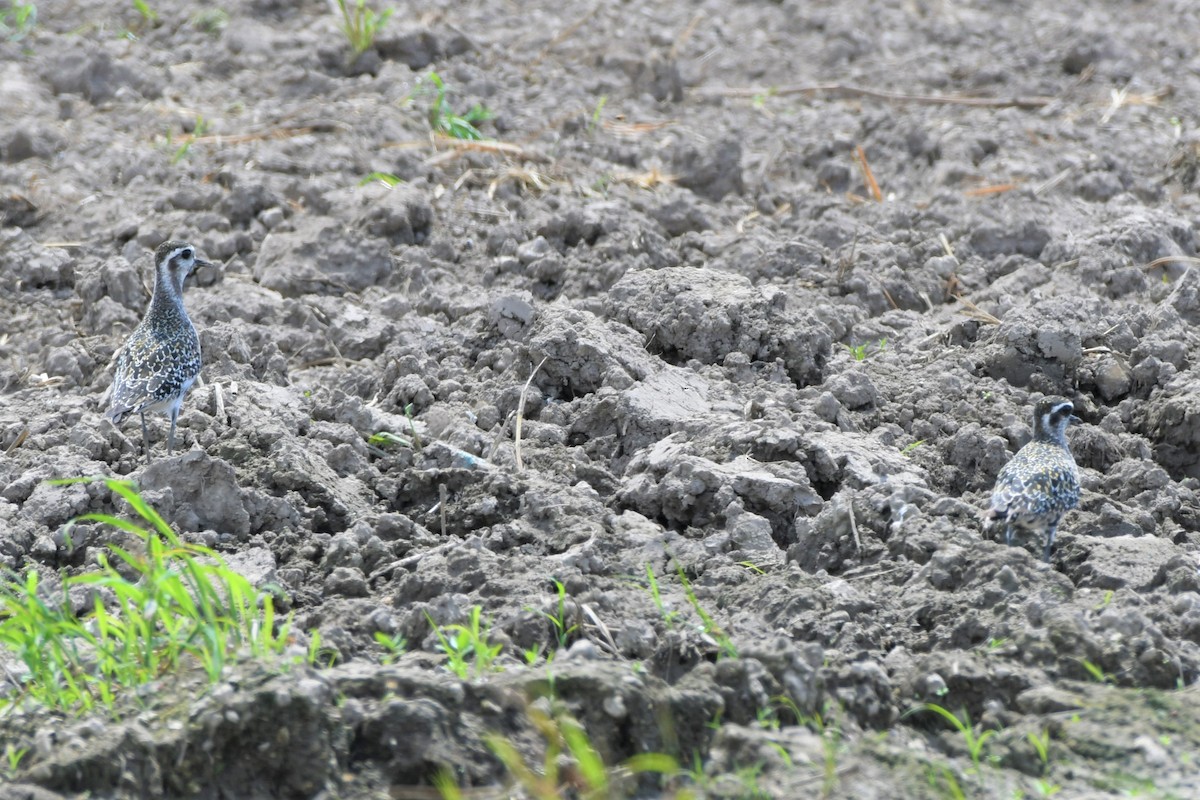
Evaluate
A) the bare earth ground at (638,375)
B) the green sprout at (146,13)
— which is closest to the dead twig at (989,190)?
the bare earth ground at (638,375)

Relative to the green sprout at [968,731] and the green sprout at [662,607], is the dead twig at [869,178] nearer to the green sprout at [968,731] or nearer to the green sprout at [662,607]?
the green sprout at [662,607]

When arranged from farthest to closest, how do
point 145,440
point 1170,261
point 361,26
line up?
point 361,26 < point 1170,261 < point 145,440

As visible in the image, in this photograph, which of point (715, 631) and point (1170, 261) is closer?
point (715, 631)

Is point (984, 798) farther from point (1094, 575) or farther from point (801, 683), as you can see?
point (1094, 575)

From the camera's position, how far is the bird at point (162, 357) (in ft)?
19.1

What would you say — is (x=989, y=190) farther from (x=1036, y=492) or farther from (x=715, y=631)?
(x=715, y=631)

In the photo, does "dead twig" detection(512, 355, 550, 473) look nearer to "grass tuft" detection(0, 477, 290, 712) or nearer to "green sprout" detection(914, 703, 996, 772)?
"grass tuft" detection(0, 477, 290, 712)

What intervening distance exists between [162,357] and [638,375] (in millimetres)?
2063

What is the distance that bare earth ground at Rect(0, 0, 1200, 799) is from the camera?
412 cm

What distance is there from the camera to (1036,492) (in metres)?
5.17

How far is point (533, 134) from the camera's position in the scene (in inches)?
378

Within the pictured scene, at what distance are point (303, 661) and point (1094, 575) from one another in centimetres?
281

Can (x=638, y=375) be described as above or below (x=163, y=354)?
above

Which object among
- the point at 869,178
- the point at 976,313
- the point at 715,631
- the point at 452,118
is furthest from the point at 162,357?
the point at 869,178
